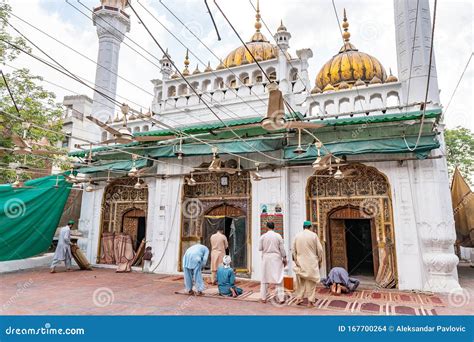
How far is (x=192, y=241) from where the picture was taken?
10.8 meters

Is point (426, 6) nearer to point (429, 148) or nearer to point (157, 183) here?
point (429, 148)

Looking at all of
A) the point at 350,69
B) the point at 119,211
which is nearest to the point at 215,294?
the point at 119,211

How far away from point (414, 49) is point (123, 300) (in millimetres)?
10200

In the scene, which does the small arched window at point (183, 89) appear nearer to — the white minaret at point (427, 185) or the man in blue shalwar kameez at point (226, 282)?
the white minaret at point (427, 185)

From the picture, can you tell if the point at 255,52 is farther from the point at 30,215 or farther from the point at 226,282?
the point at 226,282

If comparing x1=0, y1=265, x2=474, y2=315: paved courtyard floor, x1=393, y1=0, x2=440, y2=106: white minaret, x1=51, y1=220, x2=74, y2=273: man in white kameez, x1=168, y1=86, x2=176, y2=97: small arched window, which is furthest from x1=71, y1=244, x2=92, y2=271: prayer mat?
x1=393, y1=0, x2=440, y2=106: white minaret

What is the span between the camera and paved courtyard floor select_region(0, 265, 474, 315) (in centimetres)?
584

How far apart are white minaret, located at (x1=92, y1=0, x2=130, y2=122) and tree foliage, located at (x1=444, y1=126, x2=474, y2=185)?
766 inches

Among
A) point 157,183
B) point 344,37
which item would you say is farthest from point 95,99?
point 344,37

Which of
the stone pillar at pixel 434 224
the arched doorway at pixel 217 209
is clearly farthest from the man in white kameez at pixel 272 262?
the stone pillar at pixel 434 224

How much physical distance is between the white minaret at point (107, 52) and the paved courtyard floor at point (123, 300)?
8092 millimetres

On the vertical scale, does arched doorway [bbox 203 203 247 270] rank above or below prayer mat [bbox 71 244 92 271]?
above

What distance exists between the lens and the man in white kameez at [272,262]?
6.70m

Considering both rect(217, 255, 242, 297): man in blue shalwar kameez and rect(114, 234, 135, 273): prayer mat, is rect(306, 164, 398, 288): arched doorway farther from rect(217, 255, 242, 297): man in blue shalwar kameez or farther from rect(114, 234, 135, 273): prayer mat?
rect(114, 234, 135, 273): prayer mat
